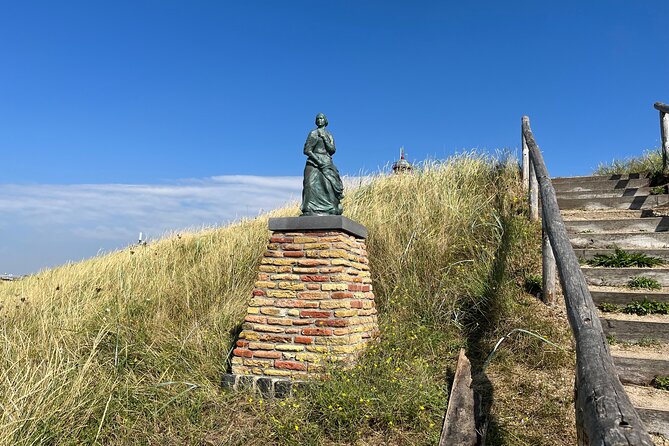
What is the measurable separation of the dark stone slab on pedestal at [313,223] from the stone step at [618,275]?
2555 millimetres

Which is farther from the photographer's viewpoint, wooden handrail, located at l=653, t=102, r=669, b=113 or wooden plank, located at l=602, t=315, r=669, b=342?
wooden handrail, located at l=653, t=102, r=669, b=113

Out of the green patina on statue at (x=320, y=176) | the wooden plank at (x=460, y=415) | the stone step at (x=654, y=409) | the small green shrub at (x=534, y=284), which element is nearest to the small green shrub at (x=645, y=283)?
the small green shrub at (x=534, y=284)

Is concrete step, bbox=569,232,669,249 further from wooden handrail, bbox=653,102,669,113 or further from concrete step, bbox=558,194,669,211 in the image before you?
wooden handrail, bbox=653,102,669,113

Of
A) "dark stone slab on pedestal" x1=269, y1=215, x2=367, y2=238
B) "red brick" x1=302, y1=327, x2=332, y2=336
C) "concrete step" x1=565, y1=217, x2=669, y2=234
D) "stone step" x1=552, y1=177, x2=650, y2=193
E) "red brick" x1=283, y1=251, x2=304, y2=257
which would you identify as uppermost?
"stone step" x1=552, y1=177, x2=650, y2=193

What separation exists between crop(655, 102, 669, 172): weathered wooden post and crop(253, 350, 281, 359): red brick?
22.3 ft

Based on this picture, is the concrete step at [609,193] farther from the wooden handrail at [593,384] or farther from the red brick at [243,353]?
the red brick at [243,353]

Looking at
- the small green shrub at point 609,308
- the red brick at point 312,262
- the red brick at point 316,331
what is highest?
the red brick at point 312,262

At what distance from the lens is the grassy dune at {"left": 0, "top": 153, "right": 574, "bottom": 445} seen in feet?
12.9

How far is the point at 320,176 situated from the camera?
546 centimetres

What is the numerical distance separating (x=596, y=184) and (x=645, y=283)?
3401 mm

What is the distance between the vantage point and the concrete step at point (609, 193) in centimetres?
719

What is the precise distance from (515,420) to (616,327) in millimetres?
1331

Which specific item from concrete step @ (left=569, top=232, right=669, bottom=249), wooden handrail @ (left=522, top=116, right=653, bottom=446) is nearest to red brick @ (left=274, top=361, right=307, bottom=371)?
wooden handrail @ (left=522, top=116, right=653, bottom=446)

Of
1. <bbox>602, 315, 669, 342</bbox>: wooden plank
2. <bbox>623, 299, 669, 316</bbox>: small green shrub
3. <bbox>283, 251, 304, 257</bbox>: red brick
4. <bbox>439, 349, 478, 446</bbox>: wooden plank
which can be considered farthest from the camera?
<bbox>283, 251, 304, 257</bbox>: red brick
